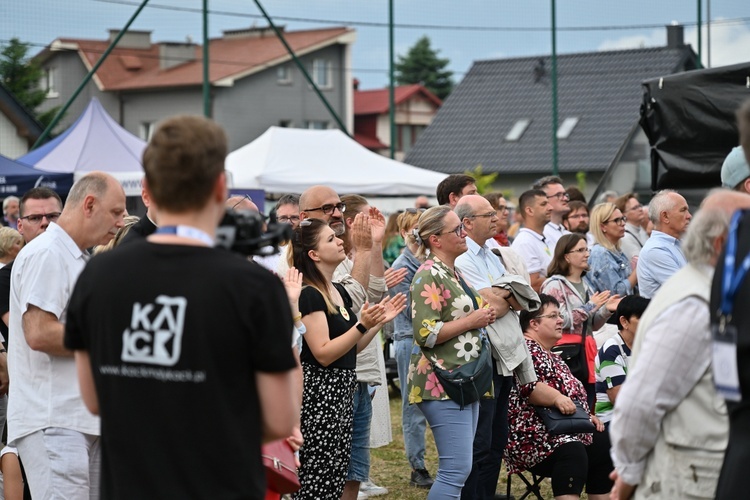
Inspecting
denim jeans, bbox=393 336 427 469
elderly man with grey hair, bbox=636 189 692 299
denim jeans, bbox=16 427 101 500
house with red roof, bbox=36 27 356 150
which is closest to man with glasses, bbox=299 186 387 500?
denim jeans, bbox=393 336 427 469

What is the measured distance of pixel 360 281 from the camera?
6.12 metres

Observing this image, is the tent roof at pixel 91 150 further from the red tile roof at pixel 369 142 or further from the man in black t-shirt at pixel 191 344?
the red tile roof at pixel 369 142

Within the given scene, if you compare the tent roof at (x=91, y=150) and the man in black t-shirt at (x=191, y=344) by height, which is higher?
the tent roof at (x=91, y=150)

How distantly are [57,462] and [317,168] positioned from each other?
1102cm

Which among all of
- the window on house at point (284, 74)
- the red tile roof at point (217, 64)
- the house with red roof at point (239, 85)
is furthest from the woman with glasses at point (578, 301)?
the window on house at point (284, 74)

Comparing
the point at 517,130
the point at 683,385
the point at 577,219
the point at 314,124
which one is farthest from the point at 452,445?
the point at 314,124

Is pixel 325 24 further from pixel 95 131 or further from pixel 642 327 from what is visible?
pixel 642 327

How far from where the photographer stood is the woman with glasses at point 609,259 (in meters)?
8.30

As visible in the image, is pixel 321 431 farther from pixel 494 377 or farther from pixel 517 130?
pixel 517 130

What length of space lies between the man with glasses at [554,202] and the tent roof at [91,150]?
6.68 m

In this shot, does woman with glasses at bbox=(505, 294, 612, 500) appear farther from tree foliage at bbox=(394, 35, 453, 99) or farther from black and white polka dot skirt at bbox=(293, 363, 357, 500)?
tree foliage at bbox=(394, 35, 453, 99)

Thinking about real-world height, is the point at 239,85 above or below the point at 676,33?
above

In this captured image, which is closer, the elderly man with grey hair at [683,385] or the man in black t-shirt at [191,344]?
the man in black t-shirt at [191,344]

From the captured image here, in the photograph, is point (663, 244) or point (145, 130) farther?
point (145, 130)
